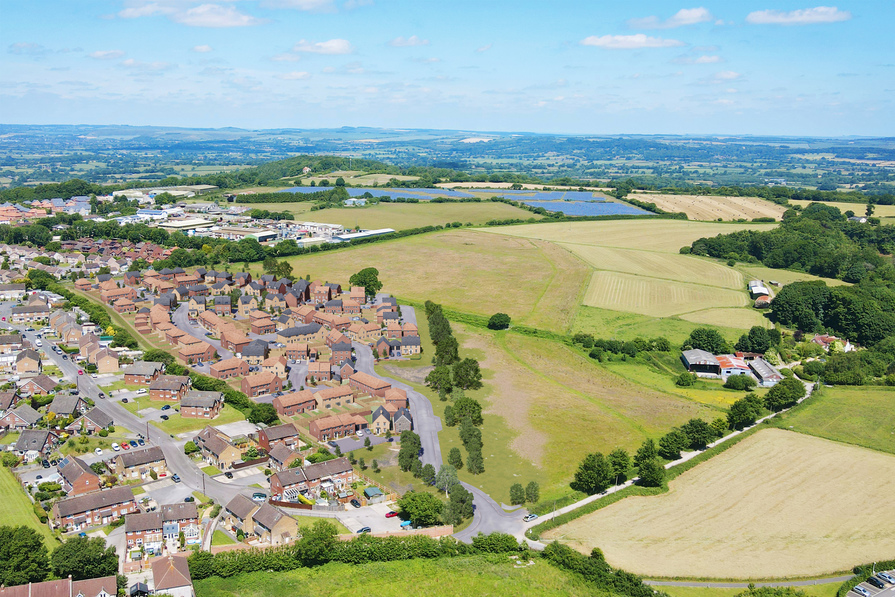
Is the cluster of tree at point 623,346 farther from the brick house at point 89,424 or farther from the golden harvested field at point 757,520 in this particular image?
the brick house at point 89,424

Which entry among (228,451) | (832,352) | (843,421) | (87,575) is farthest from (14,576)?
(832,352)

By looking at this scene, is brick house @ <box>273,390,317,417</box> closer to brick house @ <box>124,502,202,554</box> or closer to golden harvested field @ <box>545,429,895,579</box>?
brick house @ <box>124,502,202,554</box>

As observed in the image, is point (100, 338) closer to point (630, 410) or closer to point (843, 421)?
point (630, 410)

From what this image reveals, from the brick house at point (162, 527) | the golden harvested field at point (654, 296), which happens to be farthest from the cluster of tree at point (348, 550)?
the golden harvested field at point (654, 296)

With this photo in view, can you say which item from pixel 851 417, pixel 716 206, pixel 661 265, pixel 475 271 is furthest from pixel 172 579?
pixel 716 206

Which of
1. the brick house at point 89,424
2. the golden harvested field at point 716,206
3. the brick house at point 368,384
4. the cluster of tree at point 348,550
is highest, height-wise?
the golden harvested field at point 716,206

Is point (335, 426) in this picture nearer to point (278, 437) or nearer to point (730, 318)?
point (278, 437)
